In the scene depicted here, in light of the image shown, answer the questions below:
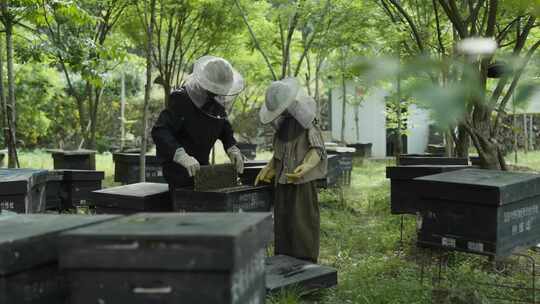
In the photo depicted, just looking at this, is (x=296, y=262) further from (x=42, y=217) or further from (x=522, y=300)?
(x=42, y=217)

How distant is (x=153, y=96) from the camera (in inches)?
1005

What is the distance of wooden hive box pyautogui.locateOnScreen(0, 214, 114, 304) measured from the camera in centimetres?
201

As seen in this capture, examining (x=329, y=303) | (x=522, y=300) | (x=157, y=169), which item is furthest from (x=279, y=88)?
(x=157, y=169)

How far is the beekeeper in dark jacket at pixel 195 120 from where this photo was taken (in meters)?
4.46

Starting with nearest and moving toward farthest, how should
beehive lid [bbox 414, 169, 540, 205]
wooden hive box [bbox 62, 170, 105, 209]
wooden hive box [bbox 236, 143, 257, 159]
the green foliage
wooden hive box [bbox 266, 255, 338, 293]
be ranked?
beehive lid [bbox 414, 169, 540, 205] → wooden hive box [bbox 266, 255, 338, 293] → wooden hive box [bbox 62, 170, 105, 209] → wooden hive box [bbox 236, 143, 257, 159] → the green foliage

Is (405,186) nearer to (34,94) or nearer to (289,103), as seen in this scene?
(289,103)

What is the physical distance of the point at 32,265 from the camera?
209 cm

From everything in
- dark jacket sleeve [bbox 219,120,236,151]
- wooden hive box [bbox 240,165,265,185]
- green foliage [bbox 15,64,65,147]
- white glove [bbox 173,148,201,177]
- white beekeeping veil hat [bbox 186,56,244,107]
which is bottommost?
wooden hive box [bbox 240,165,265,185]

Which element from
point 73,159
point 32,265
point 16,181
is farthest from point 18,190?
point 73,159

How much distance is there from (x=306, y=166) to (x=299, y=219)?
17.0 inches

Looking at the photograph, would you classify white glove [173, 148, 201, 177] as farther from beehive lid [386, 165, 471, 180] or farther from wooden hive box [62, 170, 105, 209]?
wooden hive box [62, 170, 105, 209]

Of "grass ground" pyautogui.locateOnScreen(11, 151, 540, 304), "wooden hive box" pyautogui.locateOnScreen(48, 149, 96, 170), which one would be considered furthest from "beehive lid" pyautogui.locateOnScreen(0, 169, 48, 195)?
"wooden hive box" pyautogui.locateOnScreen(48, 149, 96, 170)

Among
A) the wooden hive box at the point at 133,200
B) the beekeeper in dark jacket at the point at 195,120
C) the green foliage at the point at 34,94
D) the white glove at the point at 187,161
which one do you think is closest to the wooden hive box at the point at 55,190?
the wooden hive box at the point at 133,200

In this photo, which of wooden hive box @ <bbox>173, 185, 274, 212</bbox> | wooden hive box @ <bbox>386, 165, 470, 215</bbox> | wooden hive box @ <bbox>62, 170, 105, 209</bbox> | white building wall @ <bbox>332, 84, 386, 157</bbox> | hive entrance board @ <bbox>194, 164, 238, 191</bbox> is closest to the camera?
wooden hive box @ <bbox>173, 185, 274, 212</bbox>
